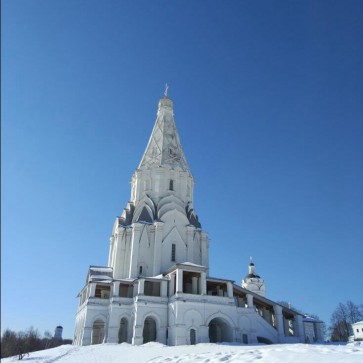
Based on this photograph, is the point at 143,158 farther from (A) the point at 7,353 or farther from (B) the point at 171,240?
(A) the point at 7,353

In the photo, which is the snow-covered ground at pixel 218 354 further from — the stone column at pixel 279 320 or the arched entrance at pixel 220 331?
the stone column at pixel 279 320

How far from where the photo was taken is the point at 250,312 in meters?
29.1

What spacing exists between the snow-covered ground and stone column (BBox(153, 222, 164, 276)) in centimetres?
957

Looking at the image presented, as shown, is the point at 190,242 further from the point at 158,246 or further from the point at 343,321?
the point at 343,321

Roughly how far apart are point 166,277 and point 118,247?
726 centimetres

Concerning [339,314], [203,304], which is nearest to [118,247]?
[203,304]

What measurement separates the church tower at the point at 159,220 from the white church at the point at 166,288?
0.10 m

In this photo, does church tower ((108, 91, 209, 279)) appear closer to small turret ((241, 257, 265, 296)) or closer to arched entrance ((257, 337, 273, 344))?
arched entrance ((257, 337, 273, 344))

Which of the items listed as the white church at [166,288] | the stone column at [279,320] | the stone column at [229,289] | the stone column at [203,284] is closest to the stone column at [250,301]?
the white church at [166,288]

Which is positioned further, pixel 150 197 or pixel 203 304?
pixel 150 197

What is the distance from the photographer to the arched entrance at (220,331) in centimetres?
2817

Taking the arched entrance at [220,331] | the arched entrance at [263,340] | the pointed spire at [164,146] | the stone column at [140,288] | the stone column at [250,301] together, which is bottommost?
the arched entrance at [263,340]

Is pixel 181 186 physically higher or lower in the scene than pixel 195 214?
higher

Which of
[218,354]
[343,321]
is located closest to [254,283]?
[343,321]
